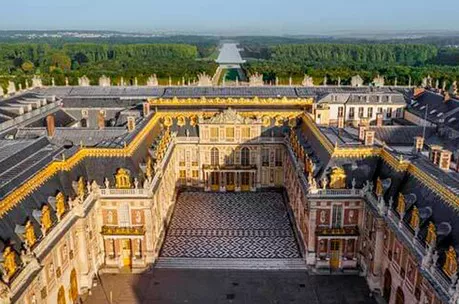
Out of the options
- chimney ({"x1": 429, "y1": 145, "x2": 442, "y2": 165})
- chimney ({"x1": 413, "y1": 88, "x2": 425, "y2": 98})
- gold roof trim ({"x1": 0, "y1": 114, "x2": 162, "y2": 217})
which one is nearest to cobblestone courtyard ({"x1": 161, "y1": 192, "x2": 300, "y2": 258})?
gold roof trim ({"x1": 0, "y1": 114, "x2": 162, "y2": 217})

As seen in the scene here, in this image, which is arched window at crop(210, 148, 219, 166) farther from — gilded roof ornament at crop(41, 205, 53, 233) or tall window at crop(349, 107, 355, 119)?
gilded roof ornament at crop(41, 205, 53, 233)

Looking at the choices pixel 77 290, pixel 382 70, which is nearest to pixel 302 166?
pixel 77 290

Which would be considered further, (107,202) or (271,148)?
(271,148)

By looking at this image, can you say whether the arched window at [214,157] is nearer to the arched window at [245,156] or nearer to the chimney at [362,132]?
the arched window at [245,156]

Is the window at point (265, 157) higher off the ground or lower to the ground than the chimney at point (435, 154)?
lower

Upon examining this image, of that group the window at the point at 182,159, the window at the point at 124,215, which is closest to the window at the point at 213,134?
the window at the point at 182,159

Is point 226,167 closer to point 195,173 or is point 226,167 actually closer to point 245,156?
point 245,156

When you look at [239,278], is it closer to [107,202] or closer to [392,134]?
[107,202]
